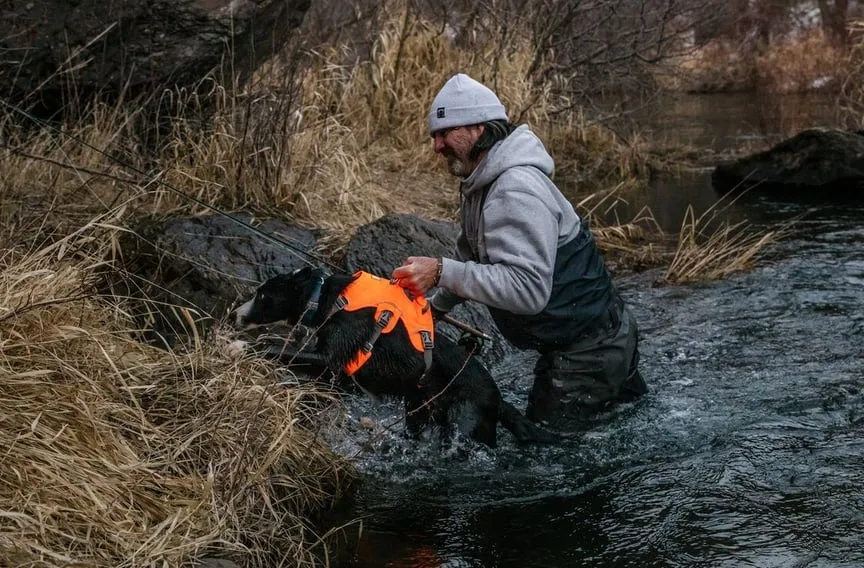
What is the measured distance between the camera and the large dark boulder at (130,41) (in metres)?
7.81

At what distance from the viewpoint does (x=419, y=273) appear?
16.2 feet

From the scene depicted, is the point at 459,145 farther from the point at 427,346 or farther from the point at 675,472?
the point at 675,472

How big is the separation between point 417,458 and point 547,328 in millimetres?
930

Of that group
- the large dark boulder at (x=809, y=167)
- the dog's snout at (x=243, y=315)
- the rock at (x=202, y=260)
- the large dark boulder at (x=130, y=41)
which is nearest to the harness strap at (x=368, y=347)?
the dog's snout at (x=243, y=315)

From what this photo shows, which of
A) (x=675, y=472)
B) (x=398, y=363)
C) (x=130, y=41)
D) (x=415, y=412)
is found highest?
(x=130, y=41)

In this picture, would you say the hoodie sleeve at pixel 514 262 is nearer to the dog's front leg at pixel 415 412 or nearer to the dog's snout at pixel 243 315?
the dog's front leg at pixel 415 412

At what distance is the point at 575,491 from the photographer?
5.11 m

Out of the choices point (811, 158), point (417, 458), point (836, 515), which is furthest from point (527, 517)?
point (811, 158)

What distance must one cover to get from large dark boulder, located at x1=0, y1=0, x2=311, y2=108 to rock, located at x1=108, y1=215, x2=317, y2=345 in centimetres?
139

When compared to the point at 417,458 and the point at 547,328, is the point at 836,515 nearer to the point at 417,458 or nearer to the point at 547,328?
the point at 547,328

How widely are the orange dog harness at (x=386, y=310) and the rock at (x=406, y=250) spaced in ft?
6.36

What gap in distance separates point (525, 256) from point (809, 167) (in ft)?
27.6

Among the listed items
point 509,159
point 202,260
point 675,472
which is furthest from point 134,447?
point 202,260

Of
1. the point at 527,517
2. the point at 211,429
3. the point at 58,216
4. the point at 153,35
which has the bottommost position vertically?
the point at 527,517
